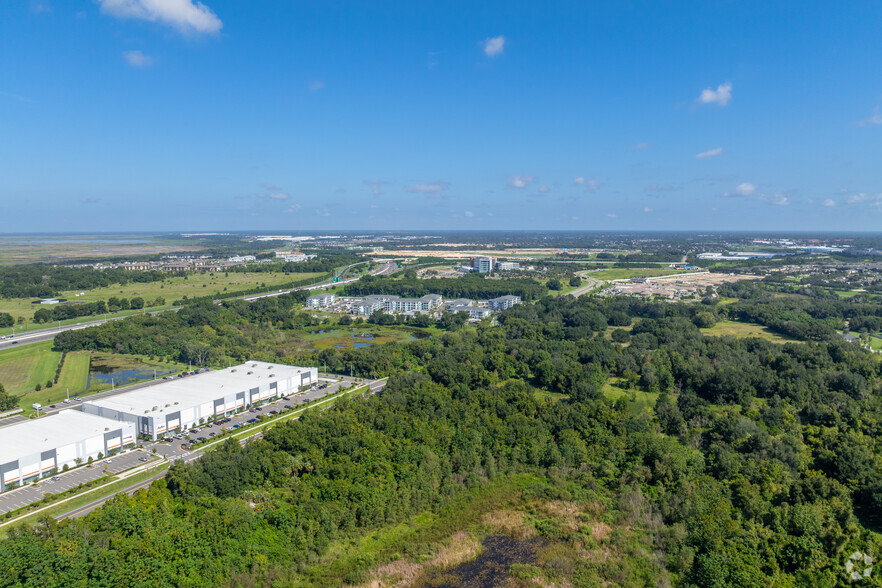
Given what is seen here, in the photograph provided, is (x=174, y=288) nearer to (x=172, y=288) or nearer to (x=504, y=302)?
(x=172, y=288)

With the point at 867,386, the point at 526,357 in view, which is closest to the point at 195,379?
the point at 526,357

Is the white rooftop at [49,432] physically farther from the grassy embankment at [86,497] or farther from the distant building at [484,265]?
the distant building at [484,265]

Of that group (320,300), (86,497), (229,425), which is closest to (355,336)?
(320,300)

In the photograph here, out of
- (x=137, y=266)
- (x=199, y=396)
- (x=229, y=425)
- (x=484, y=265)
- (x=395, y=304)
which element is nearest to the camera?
(x=229, y=425)

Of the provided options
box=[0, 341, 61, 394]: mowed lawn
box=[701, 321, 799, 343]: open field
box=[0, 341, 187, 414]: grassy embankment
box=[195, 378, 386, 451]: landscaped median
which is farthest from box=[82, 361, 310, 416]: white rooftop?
box=[701, 321, 799, 343]: open field

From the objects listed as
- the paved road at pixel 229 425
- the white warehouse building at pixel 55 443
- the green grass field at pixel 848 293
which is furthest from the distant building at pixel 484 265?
the white warehouse building at pixel 55 443

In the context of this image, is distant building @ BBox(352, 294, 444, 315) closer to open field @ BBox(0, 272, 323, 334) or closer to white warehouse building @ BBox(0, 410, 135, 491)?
open field @ BBox(0, 272, 323, 334)

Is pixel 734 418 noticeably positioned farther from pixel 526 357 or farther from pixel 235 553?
pixel 235 553
